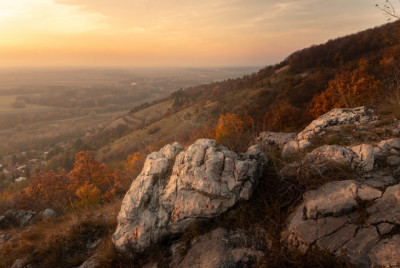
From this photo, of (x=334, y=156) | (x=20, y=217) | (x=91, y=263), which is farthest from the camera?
(x=20, y=217)

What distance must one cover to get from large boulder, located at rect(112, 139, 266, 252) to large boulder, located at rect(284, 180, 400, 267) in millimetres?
1265

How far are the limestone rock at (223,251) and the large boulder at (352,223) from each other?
73cm

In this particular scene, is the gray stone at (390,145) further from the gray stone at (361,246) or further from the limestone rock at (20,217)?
the limestone rock at (20,217)

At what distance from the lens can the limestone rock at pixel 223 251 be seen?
389 centimetres

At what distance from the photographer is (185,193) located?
16.6 ft

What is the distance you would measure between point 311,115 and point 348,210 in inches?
745

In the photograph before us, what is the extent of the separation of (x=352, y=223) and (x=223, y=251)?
2407 mm

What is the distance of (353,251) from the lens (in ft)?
10.5

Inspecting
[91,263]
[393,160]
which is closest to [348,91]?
[393,160]

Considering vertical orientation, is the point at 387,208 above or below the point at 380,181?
below

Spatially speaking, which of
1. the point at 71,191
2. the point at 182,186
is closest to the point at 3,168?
the point at 71,191

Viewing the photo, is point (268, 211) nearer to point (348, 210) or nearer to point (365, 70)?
point (348, 210)

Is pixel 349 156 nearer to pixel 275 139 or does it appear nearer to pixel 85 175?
pixel 275 139

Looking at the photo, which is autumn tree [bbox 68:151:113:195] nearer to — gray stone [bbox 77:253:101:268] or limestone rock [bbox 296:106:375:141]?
gray stone [bbox 77:253:101:268]
